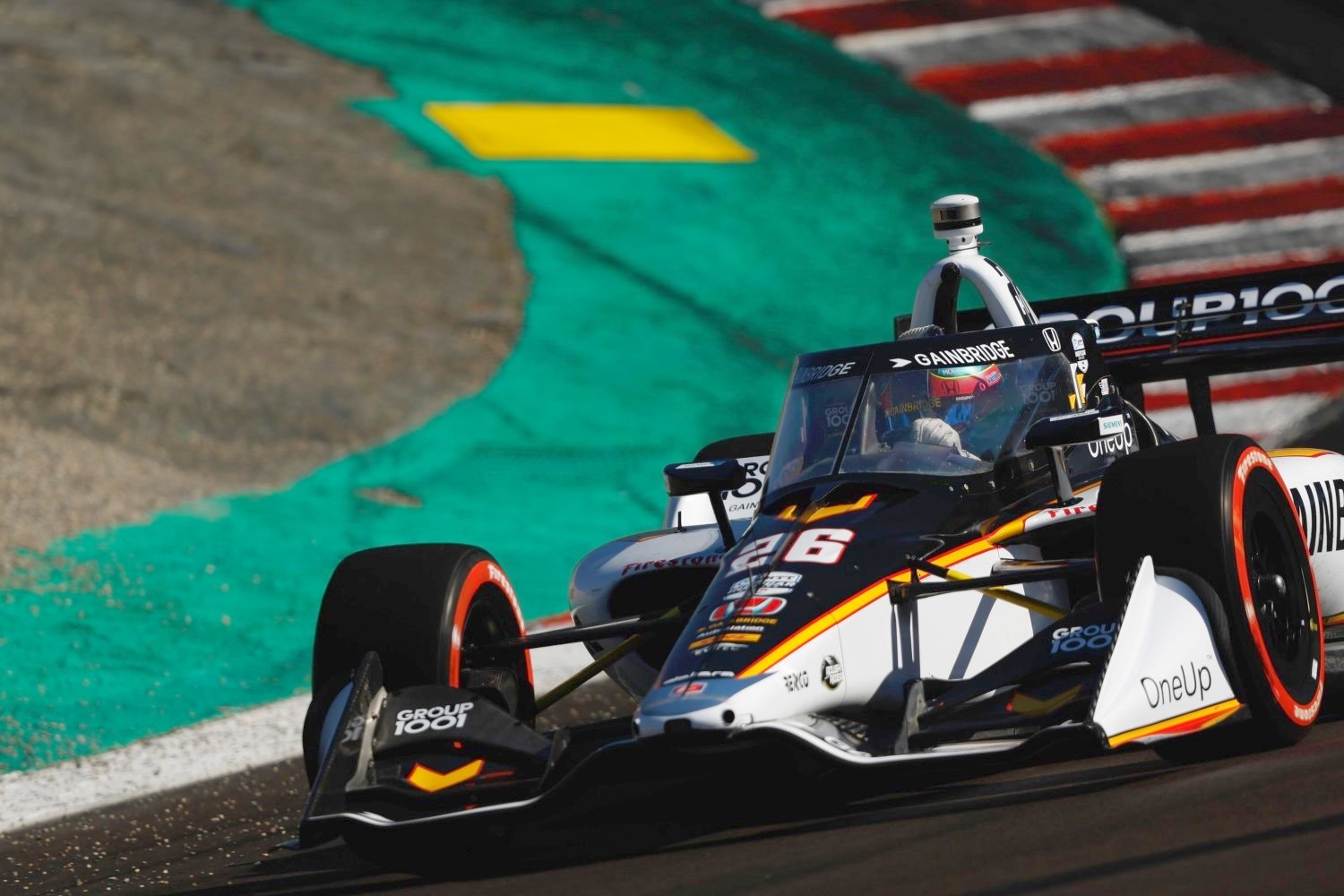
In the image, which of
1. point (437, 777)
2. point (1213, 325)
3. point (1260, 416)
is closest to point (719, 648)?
point (437, 777)

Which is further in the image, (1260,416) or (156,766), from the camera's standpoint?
(1260,416)

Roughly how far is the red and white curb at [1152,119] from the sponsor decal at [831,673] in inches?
324

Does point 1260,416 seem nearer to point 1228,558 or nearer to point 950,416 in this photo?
point 950,416

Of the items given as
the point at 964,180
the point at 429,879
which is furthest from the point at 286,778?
the point at 964,180

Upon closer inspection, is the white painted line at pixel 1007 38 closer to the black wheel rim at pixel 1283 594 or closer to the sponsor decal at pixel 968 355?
the sponsor decal at pixel 968 355

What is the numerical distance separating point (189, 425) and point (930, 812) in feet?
24.3

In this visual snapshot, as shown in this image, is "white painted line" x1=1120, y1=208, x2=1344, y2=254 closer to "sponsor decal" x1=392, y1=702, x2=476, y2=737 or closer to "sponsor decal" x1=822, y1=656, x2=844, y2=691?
"sponsor decal" x1=822, y1=656, x2=844, y2=691

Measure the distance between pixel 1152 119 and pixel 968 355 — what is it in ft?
38.2

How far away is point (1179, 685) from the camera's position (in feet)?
16.6

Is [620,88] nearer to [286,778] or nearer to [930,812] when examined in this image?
[286,778]

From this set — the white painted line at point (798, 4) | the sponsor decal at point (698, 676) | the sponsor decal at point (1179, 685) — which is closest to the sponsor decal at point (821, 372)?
the sponsor decal at point (698, 676)

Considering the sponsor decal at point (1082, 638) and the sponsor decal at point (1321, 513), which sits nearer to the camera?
the sponsor decal at point (1082, 638)

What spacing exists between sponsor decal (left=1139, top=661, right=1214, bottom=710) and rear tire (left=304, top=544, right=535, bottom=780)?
6.99ft

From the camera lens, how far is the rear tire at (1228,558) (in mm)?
5250
